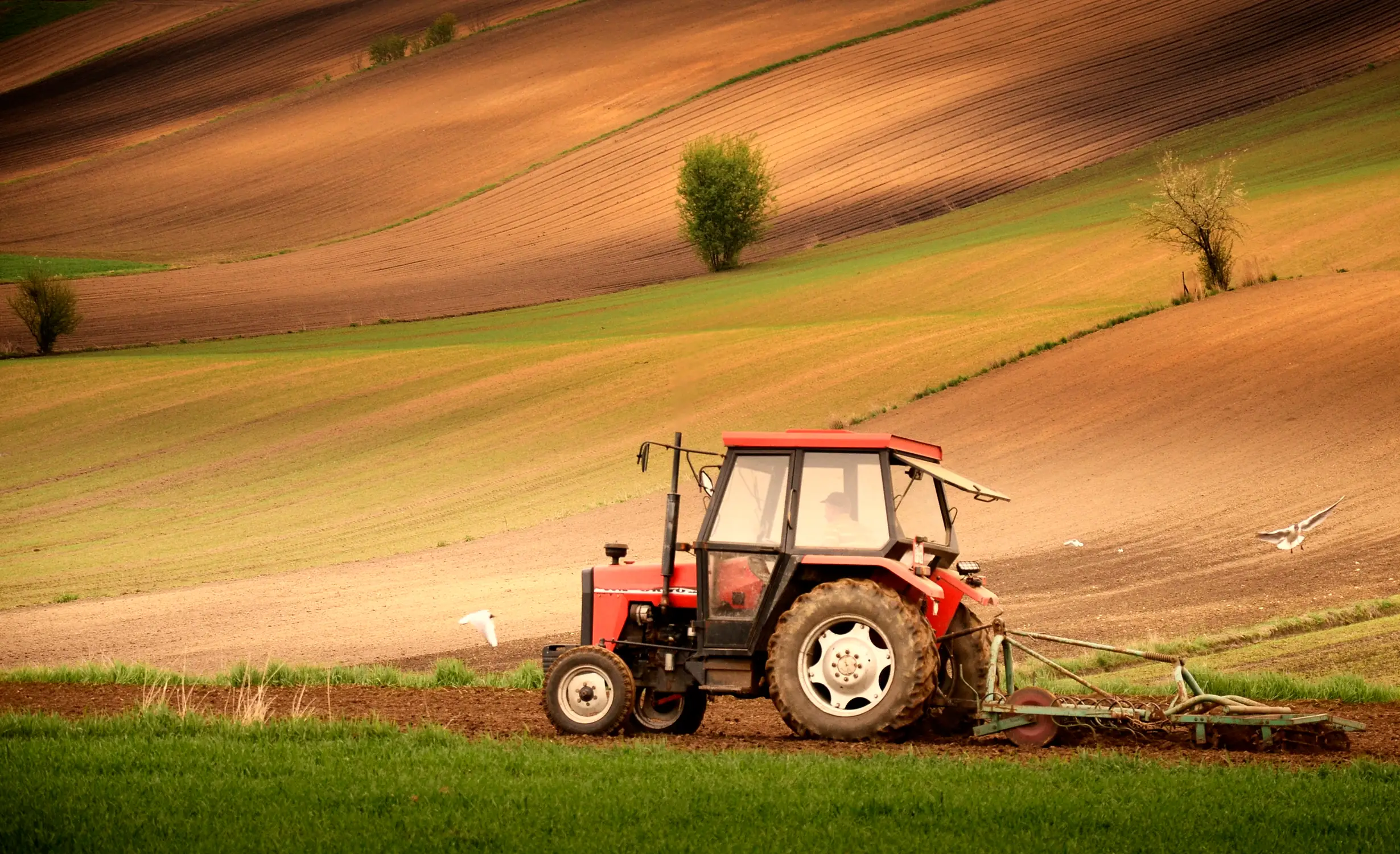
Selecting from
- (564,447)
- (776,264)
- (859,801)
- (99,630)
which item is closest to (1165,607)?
(859,801)

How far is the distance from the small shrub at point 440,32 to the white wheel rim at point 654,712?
11510 cm

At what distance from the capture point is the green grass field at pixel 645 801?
24.2 ft

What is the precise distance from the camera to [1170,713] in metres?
10.3

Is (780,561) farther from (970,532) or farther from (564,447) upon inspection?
(564,447)

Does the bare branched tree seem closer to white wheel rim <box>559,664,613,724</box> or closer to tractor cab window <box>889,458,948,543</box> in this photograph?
tractor cab window <box>889,458,948,543</box>

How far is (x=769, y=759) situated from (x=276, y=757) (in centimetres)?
341

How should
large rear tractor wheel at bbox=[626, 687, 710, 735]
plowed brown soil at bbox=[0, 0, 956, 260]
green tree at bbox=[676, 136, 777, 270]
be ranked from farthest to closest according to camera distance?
plowed brown soil at bbox=[0, 0, 956, 260]
green tree at bbox=[676, 136, 777, 270]
large rear tractor wheel at bbox=[626, 687, 710, 735]

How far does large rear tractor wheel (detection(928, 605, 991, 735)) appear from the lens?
11344mm

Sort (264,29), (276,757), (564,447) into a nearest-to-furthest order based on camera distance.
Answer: (276,757) → (564,447) → (264,29)

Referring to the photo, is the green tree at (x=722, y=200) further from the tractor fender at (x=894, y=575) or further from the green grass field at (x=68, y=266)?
the tractor fender at (x=894, y=575)

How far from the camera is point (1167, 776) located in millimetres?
8836

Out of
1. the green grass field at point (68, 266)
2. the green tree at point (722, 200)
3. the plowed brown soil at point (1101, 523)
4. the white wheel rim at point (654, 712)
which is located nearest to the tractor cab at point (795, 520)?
the white wheel rim at point (654, 712)

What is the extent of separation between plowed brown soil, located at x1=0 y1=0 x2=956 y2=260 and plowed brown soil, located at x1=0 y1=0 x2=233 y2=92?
474cm

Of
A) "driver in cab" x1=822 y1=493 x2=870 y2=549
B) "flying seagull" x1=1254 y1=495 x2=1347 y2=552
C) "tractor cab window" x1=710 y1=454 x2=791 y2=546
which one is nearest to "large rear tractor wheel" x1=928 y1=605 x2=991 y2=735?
"driver in cab" x1=822 y1=493 x2=870 y2=549
